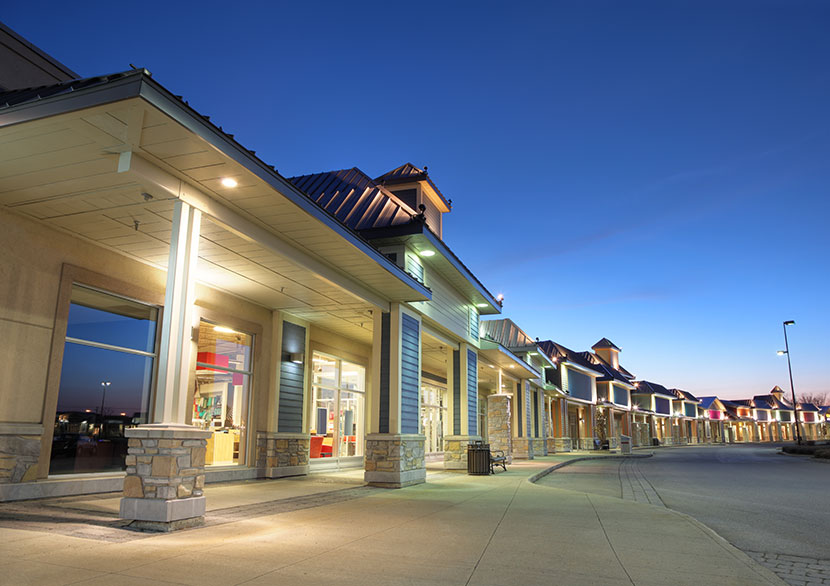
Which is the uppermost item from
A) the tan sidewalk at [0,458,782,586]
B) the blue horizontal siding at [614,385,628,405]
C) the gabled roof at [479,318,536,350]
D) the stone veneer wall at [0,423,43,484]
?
the gabled roof at [479,318,536,350]

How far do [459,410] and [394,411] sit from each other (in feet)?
20.1

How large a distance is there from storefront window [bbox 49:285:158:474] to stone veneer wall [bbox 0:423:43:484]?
53 cm

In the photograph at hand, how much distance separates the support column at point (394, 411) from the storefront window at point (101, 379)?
502 cm

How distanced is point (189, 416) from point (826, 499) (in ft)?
45.5

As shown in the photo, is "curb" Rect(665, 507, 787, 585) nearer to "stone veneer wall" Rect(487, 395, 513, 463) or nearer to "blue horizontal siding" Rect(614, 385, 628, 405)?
"stone veneer wall" Rect(487, 395, 513, 463)

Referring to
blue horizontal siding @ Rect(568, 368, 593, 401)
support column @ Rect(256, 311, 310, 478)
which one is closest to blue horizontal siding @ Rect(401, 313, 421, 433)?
support column @ Rect(256, 311, 310, 478)

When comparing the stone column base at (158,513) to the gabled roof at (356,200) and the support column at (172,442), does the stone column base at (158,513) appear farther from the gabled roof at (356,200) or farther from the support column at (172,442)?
the gabled roof at (356,200)

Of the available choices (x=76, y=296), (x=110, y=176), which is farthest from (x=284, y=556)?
(x=76, y=296)

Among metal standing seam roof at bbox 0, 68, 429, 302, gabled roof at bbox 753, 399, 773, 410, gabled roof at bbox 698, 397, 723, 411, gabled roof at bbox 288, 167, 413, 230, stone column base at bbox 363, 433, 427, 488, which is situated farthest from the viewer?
gabled roof at bbox 753, 399, 773, 410

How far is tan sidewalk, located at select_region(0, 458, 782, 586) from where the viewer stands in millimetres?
4906

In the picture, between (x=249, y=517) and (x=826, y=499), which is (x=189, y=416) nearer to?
(x=249, y=517)

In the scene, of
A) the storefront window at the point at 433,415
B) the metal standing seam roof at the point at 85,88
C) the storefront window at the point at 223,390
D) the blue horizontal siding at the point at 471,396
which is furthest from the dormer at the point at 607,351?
the metal standing seam roof at the point at 85,88

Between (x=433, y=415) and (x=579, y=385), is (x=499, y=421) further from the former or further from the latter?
(x=579, y=385)

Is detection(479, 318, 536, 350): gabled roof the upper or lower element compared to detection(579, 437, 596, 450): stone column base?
upper
